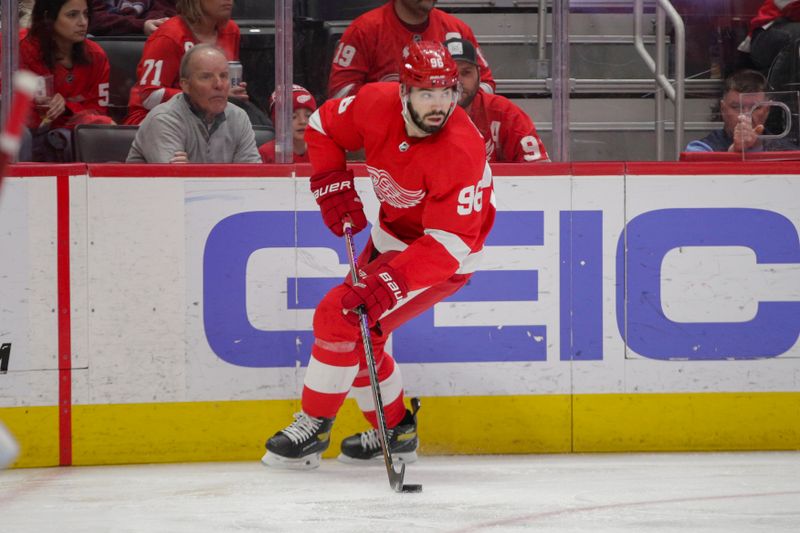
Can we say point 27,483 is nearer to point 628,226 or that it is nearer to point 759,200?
point 628,226

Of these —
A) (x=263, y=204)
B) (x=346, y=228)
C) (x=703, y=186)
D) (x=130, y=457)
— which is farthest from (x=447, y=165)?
(x=130, y=457)

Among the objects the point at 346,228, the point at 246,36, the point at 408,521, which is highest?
the point at 246,36

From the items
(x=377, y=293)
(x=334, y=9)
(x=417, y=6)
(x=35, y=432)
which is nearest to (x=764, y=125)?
(x=417, y=6)

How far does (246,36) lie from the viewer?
3.87 metres

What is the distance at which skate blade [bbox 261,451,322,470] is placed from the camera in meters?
3.69

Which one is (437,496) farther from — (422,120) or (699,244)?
(699,244)

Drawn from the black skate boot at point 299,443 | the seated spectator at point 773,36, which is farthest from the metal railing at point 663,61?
the black skate boot at point 299,443

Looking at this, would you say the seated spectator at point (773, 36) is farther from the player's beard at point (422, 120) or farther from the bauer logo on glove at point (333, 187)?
the bauer logo on glove at point (333, 187)

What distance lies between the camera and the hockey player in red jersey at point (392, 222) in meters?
3.34

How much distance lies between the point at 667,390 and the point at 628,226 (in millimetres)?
571

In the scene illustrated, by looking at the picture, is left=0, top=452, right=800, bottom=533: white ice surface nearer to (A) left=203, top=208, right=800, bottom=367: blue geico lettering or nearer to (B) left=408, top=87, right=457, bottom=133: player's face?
(A) left=203, top=208, right=800, bottom=367: blue geico lettering

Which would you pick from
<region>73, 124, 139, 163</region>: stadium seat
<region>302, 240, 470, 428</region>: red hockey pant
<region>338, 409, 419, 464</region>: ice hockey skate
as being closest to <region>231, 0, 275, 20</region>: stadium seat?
<region>73, 124, 139, 163</region>: stadium seat

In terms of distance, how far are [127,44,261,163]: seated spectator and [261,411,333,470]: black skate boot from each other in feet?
2.90

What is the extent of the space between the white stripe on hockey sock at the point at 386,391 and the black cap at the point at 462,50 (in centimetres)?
104
